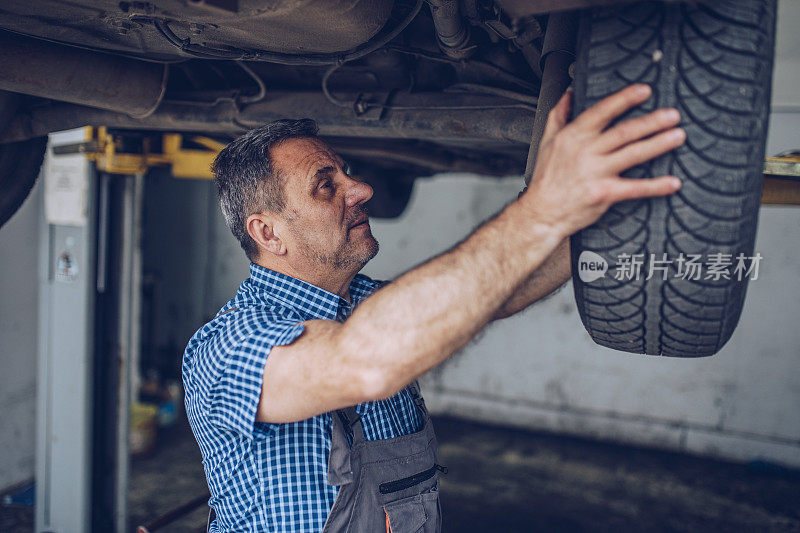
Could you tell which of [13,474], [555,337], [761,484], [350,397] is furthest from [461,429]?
[350,397]

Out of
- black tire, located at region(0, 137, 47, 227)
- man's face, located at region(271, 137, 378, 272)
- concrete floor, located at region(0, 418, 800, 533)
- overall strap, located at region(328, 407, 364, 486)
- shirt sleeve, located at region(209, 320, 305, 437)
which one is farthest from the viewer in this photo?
concrete floor, located at region(0, 418, 800, 533)

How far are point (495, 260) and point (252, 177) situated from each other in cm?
70

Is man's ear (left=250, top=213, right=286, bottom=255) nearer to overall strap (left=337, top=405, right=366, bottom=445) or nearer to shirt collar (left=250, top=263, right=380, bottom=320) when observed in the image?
shirt collar (left=250, top=263, right=380, bottom=320)

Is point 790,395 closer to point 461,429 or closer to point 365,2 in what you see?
point 461,429

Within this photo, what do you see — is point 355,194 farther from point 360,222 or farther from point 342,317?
point 342,317

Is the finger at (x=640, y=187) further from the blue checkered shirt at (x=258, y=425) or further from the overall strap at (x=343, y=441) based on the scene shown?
the overall strap at (x=343, y=441)

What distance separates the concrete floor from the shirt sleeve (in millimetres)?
2263

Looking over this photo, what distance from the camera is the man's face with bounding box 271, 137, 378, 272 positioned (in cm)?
132

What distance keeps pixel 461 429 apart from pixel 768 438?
1.93m

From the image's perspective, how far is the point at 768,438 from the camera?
3766 mm

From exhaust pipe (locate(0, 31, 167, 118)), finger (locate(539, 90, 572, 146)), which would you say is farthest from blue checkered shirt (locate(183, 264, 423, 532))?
exhaust pipe (locate(0, 31, 167, 118))

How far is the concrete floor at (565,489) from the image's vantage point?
3070 millimetres

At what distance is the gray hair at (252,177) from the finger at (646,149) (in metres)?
0.76

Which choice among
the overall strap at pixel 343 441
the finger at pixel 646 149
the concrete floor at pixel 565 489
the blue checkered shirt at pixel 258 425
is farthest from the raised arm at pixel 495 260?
the concrete floor at pixel 565 489
